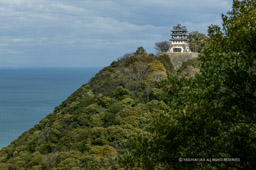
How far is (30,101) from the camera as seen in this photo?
349ft

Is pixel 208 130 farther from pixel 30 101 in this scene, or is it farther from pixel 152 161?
pixel 30 101

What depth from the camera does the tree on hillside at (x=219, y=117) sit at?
8344 millimetres

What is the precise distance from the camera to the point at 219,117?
8891 mm

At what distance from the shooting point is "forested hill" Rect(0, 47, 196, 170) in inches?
997

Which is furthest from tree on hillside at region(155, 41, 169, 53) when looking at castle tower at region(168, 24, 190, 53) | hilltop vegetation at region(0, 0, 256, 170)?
hilltop vegetation at region(0, 0, 256, 170)

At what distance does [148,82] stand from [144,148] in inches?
1091

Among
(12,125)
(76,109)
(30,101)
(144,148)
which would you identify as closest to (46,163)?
(76,109)

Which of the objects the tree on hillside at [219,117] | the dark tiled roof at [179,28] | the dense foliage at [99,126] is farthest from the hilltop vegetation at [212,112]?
the dark tiled roof at [179,28]

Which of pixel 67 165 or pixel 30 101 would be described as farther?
pixel 30 101

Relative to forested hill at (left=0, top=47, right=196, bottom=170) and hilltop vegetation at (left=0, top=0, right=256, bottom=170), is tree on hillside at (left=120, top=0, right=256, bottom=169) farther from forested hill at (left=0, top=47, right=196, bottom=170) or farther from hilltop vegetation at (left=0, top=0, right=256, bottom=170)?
forested hill at (left=0, top=47, right=196, bottom=170)

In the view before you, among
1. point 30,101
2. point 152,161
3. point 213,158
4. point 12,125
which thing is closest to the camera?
point 213,158

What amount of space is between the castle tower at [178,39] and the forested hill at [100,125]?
13.6 feet

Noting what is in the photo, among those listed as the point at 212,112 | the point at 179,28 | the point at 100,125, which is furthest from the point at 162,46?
the point at 212,112

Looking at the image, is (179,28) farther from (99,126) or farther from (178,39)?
(99,126)
